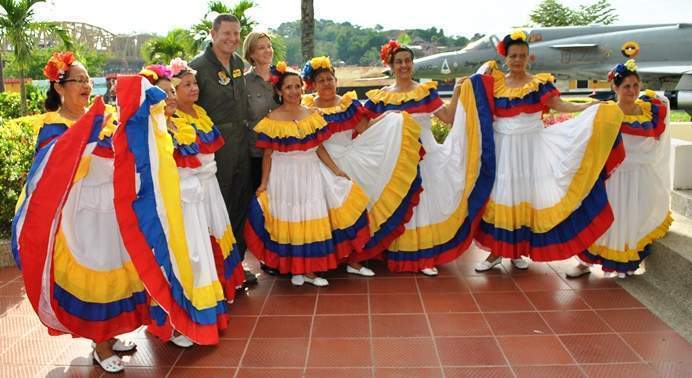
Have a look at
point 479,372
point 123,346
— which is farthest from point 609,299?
point 123,346

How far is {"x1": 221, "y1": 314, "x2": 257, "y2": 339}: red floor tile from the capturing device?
3.50 meters

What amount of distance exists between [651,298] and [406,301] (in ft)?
5.49

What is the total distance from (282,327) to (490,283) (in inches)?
64.3

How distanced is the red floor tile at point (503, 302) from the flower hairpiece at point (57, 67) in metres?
2.91

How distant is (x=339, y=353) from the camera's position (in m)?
3.24

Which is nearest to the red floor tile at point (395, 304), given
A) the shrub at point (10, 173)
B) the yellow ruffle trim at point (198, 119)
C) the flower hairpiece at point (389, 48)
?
the yellow ruffle trim at point (198, 119)

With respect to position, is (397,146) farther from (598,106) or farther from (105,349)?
(105,349)

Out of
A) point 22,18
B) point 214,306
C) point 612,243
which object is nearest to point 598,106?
point 612,243

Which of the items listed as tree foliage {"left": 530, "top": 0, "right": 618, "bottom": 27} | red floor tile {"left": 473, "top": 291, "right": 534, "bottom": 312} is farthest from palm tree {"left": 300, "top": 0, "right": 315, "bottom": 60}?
tree foliage {"left": 530, "top": 0, "right": 618, "bottom": 27}

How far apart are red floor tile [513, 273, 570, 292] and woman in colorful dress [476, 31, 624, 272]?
17cm

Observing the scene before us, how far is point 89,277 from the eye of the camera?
2.97 m

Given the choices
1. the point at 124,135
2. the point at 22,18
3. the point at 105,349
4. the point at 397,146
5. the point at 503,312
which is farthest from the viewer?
the point at 22,18

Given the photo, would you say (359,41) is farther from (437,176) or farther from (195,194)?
(195,194)

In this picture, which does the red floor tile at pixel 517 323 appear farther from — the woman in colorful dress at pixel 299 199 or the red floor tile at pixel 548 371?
the woman in colorful dress at pixel 299 199
